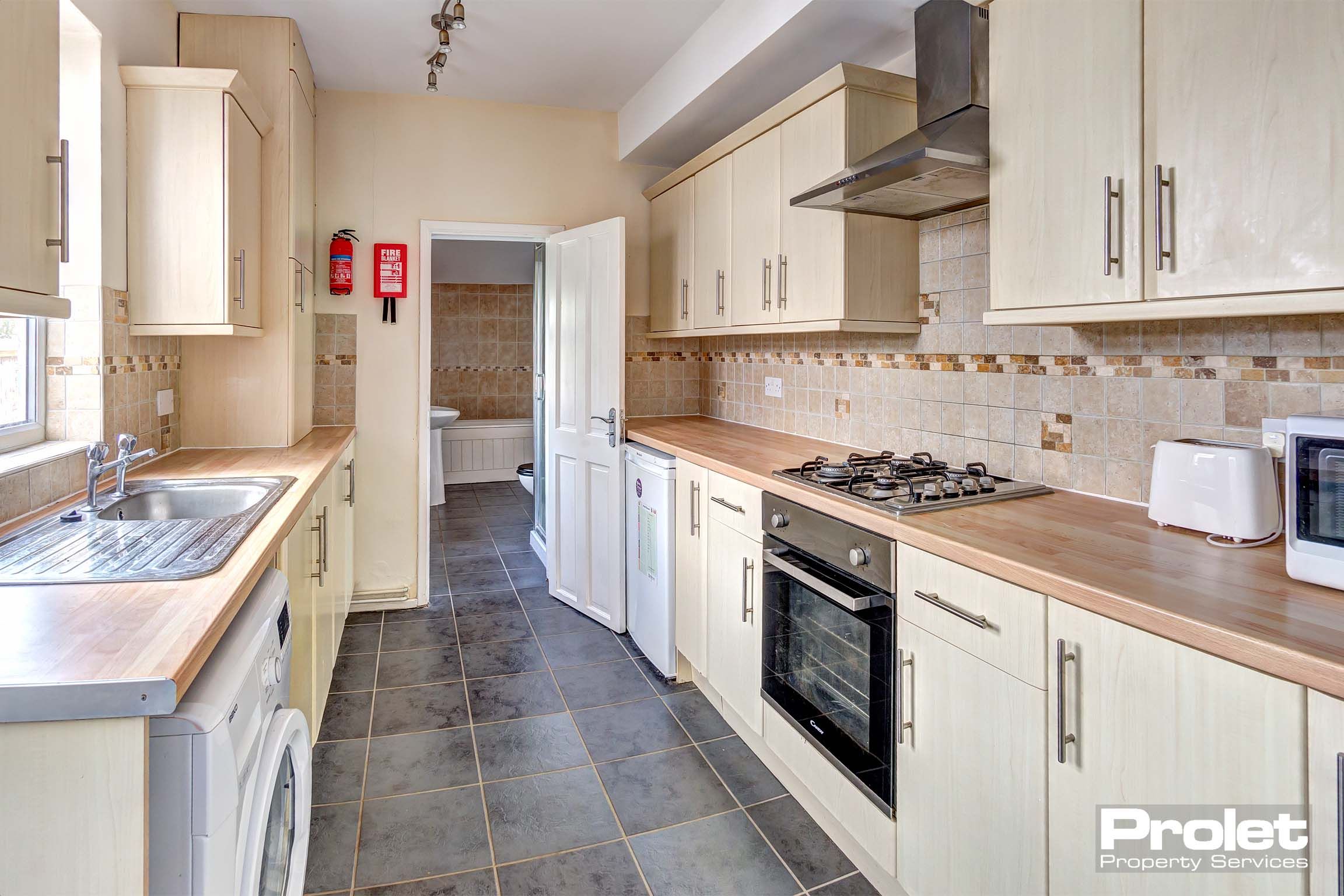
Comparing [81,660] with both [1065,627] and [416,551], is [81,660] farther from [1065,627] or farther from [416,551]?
[416,551]

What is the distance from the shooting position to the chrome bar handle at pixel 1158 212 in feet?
4.62

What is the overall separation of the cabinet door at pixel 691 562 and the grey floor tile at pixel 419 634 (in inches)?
46.7

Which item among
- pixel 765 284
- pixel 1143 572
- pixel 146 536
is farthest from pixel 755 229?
pixel 146 536

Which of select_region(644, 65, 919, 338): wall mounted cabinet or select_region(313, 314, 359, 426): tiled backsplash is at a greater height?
select_region(644, 65, 919, 338): wall mounted cabinet

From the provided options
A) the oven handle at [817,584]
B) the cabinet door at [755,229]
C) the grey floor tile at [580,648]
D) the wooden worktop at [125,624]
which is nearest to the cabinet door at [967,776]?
the oven handle at [817,584]

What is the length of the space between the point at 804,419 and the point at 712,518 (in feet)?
2.72

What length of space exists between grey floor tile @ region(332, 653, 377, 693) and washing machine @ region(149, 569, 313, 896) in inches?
57.6

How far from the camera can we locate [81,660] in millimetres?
992

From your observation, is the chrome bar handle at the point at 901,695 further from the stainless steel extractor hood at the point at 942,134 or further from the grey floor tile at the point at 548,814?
the stainless steel extractor hood at the point at 942,134

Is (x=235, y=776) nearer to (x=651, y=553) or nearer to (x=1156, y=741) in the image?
(x=1156, y=741)

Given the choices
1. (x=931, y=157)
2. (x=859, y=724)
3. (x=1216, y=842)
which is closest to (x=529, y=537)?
(x=859, y=724)

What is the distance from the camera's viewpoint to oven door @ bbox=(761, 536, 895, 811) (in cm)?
174

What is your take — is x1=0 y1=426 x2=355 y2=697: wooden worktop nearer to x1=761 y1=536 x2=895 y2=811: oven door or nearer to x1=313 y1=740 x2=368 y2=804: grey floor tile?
x1=313 y1=740 x2=368 y2=804: grey floor tile

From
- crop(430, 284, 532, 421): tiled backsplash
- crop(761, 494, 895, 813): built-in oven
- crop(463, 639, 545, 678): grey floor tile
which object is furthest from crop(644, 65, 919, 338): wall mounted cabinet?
crop(430, 284, 532, 421): tiled backsplash
